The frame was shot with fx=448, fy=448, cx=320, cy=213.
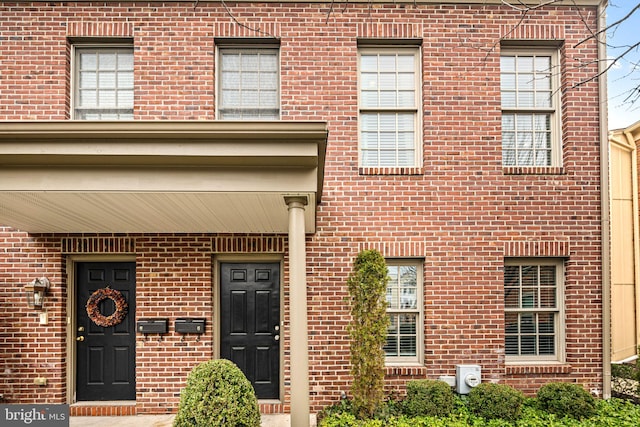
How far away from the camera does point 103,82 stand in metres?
6.51

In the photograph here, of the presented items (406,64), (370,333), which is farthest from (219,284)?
(406,64)

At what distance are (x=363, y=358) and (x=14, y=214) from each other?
13.9 ft

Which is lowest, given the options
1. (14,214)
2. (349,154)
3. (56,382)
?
(56,382)

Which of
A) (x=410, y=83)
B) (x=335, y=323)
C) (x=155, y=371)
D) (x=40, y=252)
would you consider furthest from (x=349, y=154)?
(x=40, y=252)

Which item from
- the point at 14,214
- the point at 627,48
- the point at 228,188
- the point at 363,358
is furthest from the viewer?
the point at 363,358

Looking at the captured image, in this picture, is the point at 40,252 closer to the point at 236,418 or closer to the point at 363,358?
the point at 236,418

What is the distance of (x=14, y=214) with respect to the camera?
4898 millimetres

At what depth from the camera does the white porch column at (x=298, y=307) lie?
13.6 feet

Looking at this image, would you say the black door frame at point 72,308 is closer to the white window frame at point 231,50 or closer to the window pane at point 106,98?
the window pane at point 106,98

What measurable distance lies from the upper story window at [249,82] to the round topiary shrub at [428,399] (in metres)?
4.15

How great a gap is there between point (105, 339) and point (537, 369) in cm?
606

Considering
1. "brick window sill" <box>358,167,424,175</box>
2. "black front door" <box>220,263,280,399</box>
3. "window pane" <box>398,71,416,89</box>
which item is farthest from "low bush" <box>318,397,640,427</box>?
"window pane" <box>398,71,416,89</box>

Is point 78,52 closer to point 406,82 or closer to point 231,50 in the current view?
point 231,50

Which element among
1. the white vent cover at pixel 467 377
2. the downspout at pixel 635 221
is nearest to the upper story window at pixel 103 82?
the white vent cover at pixel 467 377
